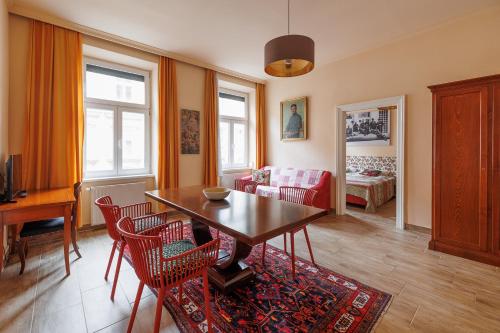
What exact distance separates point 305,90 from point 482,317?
415 centimetres

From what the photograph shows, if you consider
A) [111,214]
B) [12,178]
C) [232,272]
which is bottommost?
[232,272]

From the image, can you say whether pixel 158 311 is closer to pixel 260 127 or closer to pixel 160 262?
pixel 160 262

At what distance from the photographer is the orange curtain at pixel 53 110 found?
2875 mm

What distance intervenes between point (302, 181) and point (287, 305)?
2.98 m

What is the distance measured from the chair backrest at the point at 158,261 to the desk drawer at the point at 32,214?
4.30ft

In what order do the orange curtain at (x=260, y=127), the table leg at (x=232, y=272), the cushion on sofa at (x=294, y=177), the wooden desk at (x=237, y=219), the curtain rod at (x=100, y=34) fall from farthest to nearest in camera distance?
1. the orange curtain at (x=260, y=127)
2. the cushion on sofa at (x=294, y=177)
3. the curtain rod at (x=100, y=34)
4. the table leg at (x=232, y=272)
5. the wooden desk at (x=237, y=219)

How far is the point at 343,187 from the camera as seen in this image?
4.30 meters

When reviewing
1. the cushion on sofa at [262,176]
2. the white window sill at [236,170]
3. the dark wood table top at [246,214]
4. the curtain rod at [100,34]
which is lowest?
the dark wood table top at [246,214]

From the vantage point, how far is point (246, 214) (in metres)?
1.68

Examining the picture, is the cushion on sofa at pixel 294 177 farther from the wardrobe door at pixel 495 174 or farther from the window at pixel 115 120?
the window at pixel 115 120

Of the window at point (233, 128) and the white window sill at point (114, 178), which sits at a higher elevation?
the window at point (233, 128)

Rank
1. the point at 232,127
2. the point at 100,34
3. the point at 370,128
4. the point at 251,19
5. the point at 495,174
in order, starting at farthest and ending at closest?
the point at 370,128 → the point at 232,127 → the point at 100,34 → the point at 251,19 → the point at 495,174

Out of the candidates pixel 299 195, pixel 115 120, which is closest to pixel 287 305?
pixel 299 195

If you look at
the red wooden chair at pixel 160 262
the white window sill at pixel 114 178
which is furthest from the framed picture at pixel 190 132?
the red wooden chair at pixel 160 262
